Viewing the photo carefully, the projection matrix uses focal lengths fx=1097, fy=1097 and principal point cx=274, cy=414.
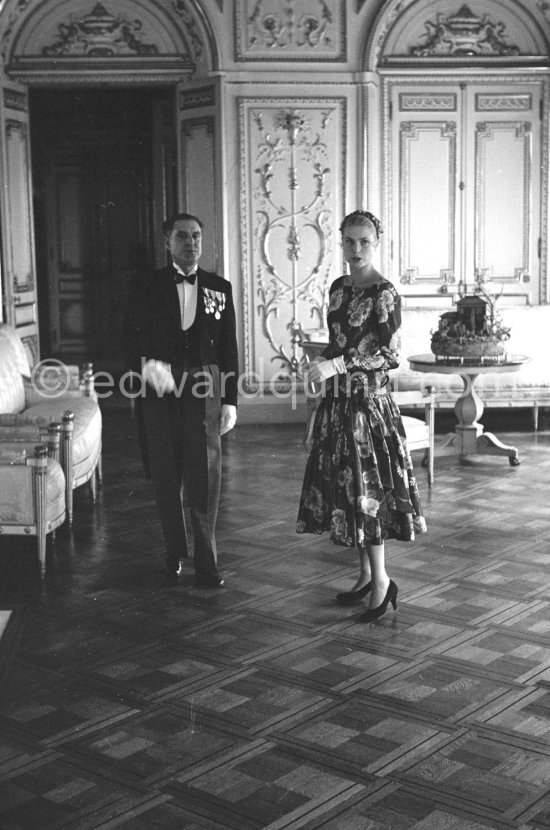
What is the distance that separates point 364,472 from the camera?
396 centimetres

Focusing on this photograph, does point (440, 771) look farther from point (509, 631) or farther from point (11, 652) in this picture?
point (11, 652)

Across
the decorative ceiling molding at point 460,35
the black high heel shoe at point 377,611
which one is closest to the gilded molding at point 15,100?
the decorative ceiling molding at point 460,35

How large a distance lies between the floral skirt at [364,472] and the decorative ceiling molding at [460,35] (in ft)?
18.9

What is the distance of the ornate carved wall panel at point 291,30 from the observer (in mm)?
8562

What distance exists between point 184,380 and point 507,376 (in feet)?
14.9

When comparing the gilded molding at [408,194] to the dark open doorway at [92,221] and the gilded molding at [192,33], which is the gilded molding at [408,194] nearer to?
the gilded molding at [192,33]

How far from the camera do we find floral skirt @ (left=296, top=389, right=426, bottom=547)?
3.95 metres

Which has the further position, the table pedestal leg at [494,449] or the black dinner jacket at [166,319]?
the table pedestal leg at [494,449]

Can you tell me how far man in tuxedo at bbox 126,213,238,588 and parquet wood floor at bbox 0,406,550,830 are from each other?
11.6 inches

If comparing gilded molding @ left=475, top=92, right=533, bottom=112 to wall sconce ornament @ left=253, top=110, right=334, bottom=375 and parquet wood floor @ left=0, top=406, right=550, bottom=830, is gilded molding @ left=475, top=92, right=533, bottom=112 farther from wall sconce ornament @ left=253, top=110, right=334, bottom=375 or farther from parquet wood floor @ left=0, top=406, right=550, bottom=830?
parquet wood floor @ left=0, top=406, right=550, bottom=830

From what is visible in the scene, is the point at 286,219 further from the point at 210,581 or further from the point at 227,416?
the point at 210,581

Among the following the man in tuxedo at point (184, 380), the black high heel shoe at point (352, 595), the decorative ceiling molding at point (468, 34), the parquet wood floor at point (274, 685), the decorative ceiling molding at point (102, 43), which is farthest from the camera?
the decorative ceiling molding at point (468, 34)

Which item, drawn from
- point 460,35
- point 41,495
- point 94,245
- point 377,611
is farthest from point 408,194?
point 377,611

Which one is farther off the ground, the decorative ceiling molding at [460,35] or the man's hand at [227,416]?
the decorative ceiling molding at [460,35]
